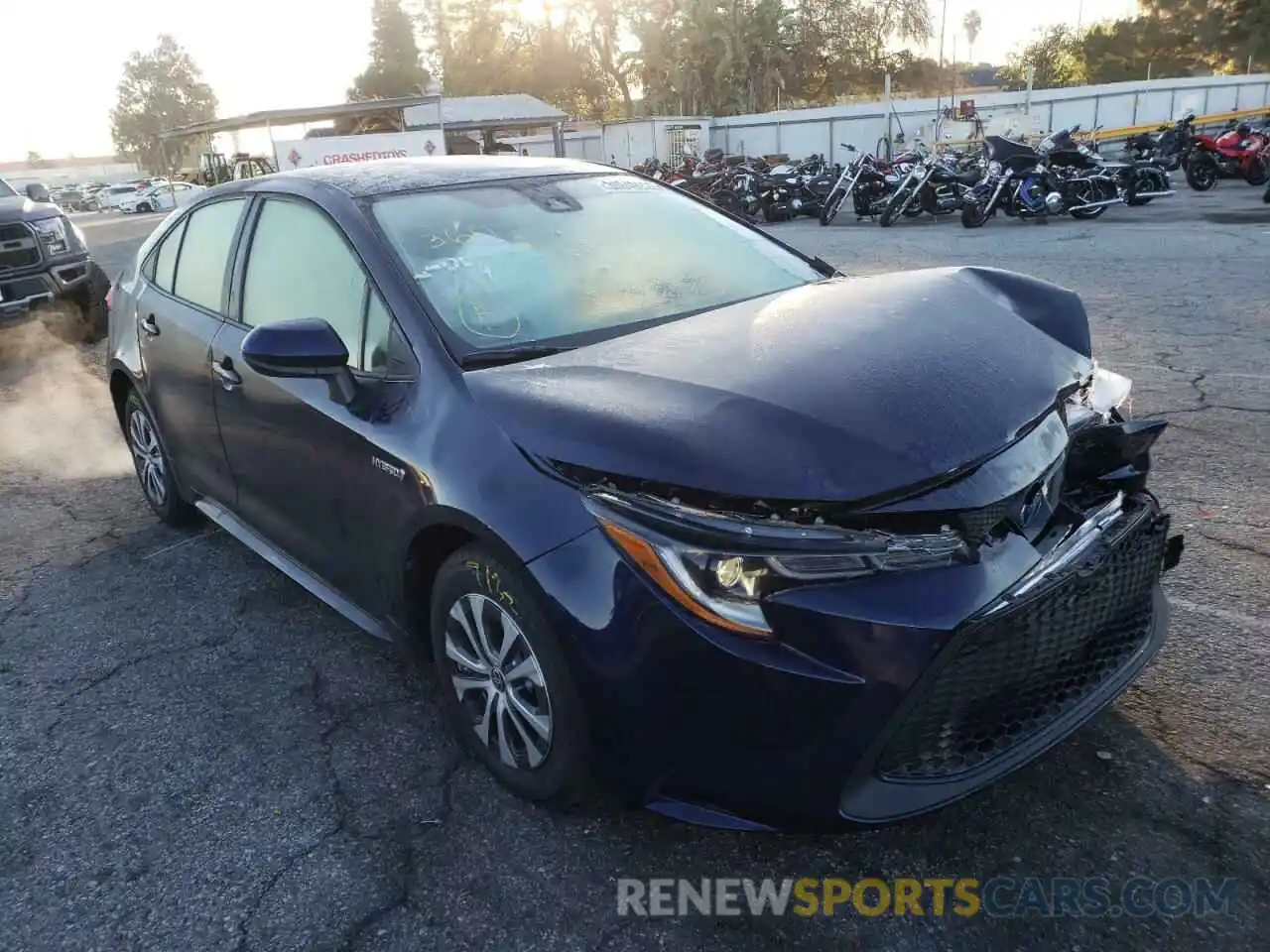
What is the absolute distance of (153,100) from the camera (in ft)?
330

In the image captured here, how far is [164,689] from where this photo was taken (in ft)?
10.6

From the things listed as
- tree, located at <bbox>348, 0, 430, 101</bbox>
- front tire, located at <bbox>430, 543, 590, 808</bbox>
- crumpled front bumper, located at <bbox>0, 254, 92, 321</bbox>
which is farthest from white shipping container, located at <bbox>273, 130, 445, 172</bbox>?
tree, located at <bbox>348, 0, 430, 101</bbox>

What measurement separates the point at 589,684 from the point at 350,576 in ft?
3.92

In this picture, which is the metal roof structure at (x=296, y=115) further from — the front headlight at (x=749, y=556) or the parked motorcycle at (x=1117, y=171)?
the front headlight at (x=749, y=556)

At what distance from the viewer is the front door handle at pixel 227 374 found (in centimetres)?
334

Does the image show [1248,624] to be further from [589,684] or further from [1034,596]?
[589,684]

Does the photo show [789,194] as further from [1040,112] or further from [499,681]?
[499,681]

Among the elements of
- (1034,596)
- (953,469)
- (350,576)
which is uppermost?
(953,469)

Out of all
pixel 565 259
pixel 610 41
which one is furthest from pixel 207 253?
pixel 610 41

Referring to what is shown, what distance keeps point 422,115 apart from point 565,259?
35.0m

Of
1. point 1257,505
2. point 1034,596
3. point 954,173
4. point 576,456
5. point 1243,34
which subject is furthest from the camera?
point 1243,34

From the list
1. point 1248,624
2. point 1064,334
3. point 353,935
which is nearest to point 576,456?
point 353,935

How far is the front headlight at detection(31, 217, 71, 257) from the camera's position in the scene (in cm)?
903

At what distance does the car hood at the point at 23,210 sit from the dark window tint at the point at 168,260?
6009 mm
